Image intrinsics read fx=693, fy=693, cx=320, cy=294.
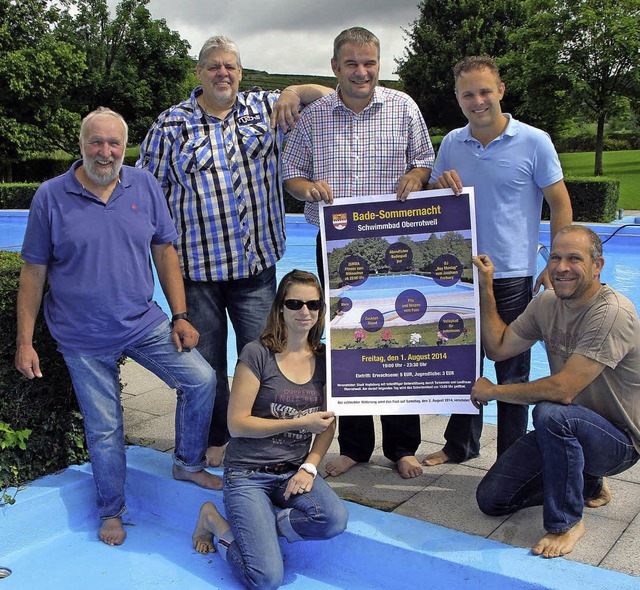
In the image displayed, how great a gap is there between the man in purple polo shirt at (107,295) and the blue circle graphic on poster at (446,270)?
1.23 metres

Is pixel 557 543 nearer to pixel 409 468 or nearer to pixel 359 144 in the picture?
pixel 409 468

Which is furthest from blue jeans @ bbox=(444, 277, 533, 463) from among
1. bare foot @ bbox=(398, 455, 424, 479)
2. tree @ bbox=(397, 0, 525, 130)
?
tree @ bbox=(397, 0, 525, 130)

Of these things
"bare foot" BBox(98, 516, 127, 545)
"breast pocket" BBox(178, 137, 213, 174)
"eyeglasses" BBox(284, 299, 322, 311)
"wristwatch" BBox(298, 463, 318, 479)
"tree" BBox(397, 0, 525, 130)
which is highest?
"tree" BBox(397, 0, 525, 130)

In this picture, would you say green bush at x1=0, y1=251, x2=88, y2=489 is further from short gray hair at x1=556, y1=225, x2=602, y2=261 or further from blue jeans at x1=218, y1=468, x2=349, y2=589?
short gray hair at x1=556, y1=225, x2=602, y2=261

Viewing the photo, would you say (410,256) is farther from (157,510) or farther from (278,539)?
(157,510)

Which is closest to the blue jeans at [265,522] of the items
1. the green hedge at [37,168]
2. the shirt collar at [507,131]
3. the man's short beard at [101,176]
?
the man's short beard at [101,176]

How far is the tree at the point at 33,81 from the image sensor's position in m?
30.8

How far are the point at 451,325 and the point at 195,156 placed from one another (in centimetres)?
157

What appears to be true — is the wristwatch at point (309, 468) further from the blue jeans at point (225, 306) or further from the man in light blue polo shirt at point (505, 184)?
the man in light blue polo shirt at point (505, 184)

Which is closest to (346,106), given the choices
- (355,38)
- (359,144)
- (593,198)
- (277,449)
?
(359,144)

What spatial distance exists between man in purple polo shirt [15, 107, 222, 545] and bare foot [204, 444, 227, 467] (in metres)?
0.32

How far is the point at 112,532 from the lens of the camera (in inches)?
134

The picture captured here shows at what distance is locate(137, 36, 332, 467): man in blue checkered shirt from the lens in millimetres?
3607

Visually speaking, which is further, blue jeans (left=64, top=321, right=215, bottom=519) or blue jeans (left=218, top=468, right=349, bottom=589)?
blue jeans (left=64, top=321, right=215, bottom=519)
